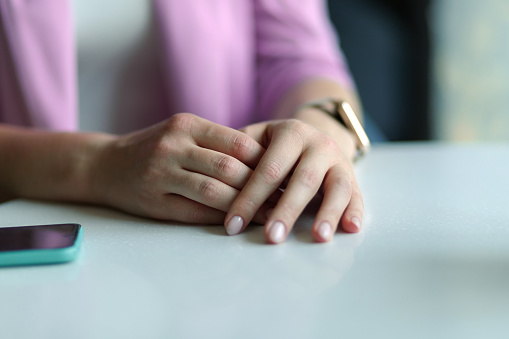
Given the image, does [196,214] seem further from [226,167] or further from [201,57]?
[201,57]

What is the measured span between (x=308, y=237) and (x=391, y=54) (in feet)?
5.09

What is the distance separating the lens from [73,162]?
52 centimetres

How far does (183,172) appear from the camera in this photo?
45cm

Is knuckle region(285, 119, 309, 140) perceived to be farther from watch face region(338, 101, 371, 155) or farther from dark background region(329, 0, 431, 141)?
dark background region(329, 0, 431, 141)

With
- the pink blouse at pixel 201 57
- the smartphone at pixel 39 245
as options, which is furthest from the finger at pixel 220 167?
the pink blouse at pixel 201 57

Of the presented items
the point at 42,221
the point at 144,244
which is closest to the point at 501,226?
the point at 144,244

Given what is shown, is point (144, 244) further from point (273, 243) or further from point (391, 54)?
point (391, 54)

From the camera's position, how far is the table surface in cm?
26

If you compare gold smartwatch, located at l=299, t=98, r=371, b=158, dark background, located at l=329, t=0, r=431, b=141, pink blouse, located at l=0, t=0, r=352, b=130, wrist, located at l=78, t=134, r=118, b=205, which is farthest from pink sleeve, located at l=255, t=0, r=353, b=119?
dark background, located at l=329, t=0, r=431, b=141

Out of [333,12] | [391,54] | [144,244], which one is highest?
[144,244]

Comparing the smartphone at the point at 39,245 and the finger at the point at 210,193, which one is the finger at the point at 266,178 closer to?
the finger at the point at 210,193

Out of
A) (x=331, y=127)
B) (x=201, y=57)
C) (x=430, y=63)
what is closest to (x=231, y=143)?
(x=331, y=127)

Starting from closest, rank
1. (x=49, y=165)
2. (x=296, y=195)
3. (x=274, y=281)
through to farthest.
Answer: (x=274, y=281), (x=296, y=195), (x=49, y=165)

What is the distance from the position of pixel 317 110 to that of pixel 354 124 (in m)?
0.06
